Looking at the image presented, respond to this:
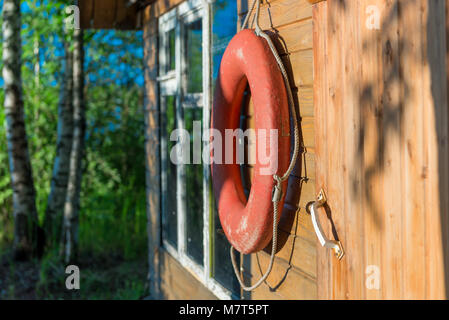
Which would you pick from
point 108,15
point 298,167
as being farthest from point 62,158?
point 298,167

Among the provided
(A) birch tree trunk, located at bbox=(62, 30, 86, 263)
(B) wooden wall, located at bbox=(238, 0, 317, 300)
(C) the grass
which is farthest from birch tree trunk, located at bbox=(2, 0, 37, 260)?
(B) wooden wall, located at bbox=(238, 0, 317, 300)

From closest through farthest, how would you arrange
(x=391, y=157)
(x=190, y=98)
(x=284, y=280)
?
(x=391, y=157), (x=284, y=280), (x=190, y=98)

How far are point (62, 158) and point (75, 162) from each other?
1.50 ft

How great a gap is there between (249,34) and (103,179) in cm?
539

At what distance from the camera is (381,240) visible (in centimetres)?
149

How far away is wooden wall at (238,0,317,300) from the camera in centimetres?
195

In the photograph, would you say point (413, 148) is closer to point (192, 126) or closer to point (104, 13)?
point (192, 126)

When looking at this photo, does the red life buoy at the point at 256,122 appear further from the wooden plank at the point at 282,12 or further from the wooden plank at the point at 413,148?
the wooden plank at the point at 413,148

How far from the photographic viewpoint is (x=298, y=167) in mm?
2055

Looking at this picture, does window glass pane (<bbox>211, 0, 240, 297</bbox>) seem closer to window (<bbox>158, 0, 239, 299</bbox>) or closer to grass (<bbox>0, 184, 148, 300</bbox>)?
window (<bbox>158, 0, 239, 299</bbox>)

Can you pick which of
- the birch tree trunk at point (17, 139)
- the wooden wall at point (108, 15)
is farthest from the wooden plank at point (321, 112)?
the birch tree trunk at point (17, 139)

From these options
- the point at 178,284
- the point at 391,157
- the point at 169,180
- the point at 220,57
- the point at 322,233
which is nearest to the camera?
the point at 391,157

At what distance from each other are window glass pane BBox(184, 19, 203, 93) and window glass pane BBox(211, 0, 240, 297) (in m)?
0.31
